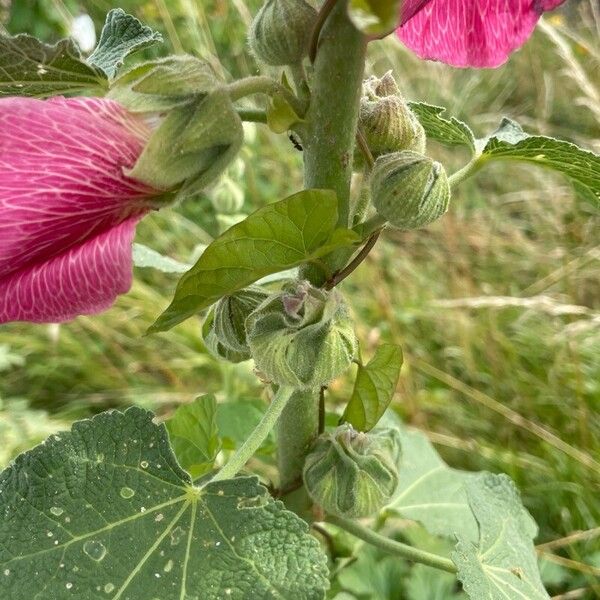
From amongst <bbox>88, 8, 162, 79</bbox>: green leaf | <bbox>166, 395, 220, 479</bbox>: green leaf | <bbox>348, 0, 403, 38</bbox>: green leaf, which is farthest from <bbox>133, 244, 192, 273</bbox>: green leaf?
<bbox>348, 0, 403, 38</bbox>: green leaf

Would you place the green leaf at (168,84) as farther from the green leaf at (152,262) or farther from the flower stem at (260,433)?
the green leaf at (152,262)

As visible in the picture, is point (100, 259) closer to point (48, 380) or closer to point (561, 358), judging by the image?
point (561, 358)

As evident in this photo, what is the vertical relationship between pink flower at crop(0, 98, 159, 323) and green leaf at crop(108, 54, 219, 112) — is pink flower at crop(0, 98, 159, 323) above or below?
below

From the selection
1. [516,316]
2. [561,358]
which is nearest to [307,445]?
[561,358]

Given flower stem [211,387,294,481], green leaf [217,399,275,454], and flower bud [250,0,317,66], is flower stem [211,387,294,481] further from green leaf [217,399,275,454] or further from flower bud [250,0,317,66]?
green leaf [217,399,275,454]

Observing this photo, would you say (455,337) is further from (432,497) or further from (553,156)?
(553,156)

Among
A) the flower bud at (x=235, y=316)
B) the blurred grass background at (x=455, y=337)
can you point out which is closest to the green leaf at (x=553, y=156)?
the flower bud at (x=235, y=316)

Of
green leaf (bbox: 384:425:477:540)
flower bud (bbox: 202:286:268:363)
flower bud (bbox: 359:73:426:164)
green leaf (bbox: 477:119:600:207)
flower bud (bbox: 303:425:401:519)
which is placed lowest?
green leaf (bbox: 384:425:477:540)
